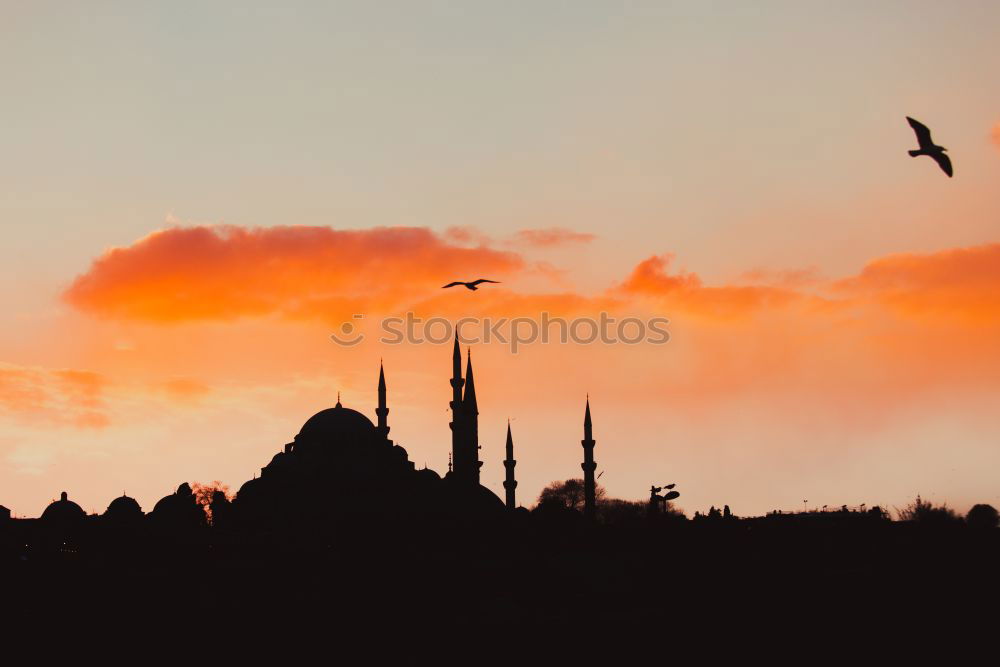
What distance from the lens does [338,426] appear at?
3211 inches

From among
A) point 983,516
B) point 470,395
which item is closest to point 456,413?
point 470,395

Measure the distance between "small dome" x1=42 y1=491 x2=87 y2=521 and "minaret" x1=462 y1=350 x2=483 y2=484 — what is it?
814 inches

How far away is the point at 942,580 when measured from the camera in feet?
218

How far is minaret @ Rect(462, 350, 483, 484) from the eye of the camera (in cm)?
7906

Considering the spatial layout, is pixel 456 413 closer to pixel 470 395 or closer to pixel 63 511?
pixel 470 395

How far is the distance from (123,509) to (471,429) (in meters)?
18.5

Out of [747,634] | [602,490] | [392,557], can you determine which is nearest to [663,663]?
[747,634]

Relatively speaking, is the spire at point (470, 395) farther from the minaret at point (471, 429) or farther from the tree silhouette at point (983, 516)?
the tree silhouette at point (983, 516)

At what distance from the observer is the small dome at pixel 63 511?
79.9m

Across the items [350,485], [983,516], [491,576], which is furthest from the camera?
[983,516]

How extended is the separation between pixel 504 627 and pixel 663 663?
591cm

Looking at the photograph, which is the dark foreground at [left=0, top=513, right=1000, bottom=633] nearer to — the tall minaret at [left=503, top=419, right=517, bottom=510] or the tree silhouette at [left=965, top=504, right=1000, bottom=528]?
the tall minaret at [left=503, top=419, right=517, bottom=510]

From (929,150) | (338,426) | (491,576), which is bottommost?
(491,576)

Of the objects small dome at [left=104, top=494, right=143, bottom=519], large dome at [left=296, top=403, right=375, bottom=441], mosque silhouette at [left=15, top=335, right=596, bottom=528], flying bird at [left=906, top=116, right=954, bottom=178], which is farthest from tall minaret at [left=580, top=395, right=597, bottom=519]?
flying bird at [left=906, top=116, right=954, bottom=178]
